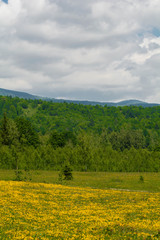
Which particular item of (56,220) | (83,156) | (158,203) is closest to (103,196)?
(158,203)

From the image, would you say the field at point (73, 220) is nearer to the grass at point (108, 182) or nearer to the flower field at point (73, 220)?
the flower field at point (73, 220)

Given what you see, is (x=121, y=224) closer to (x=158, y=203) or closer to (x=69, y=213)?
(x=69, y=213)

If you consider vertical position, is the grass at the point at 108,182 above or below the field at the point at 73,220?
below

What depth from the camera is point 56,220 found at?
20516 mm

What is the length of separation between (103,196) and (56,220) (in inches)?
593

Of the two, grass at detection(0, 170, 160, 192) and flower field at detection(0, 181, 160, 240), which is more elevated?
flower field at detection(0, 181, 160, 240)

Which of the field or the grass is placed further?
the grass

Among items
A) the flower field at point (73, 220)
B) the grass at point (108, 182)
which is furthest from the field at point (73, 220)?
the grass at point (108, 182)

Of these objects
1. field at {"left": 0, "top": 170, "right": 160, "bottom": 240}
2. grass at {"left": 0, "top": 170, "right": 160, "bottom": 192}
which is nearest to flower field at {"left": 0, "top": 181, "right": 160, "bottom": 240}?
field at {"left": 0, "top": 170, "right": 160, "bottom": 240}

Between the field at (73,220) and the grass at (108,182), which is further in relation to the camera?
the grass at (108,182)

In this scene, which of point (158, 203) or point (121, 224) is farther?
point (158, 203)

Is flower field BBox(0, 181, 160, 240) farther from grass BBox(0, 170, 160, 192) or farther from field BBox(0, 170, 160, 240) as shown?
grass BBox(0, 170, 160, 192)

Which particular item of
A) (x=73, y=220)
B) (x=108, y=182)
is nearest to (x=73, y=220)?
(x=73, y=220)

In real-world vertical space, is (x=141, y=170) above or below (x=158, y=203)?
below
